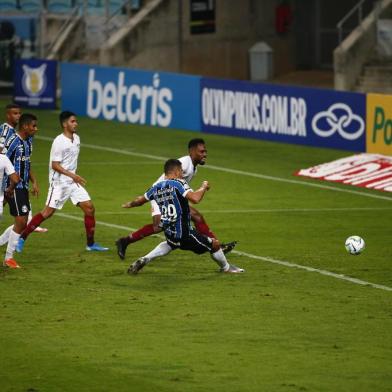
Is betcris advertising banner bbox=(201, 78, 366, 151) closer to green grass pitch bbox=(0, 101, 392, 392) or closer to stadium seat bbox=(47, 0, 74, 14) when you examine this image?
green grass pitch bbox=(0, 101, 392, 392)

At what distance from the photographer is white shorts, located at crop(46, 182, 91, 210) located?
19.5m

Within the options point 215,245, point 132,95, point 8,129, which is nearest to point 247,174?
point 132,95

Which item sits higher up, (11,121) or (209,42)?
(209,42)

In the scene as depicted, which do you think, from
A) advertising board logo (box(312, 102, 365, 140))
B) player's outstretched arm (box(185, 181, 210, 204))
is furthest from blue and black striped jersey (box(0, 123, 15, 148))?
advertising board logo (box(312, 102, 365, 140))

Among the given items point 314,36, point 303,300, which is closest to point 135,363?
point 303,300

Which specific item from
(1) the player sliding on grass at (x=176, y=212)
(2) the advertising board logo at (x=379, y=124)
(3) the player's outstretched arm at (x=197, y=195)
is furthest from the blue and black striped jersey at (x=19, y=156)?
(2) the advertising board logo at (x=379, y=124)

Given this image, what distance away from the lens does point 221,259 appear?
17734mm

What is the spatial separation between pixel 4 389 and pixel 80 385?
70 centimetres

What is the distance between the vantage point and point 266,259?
19.2 m

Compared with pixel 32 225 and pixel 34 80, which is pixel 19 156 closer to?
pixel 32 225

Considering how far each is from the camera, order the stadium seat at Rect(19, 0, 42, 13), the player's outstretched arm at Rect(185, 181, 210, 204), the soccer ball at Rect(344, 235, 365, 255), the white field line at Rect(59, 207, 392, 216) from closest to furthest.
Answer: the player's outstretched arm at Rect(185, 181, 210, 204) → the soccer ball at Rect(344, 235, 365, 255) → the white field line at Rect(59, 207, 392, 216) → the stadium seat at Rect(19, 0, 42, 13)

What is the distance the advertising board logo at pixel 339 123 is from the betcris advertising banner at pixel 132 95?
4450 mm

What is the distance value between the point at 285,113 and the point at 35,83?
427 inches

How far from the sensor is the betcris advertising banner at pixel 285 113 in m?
30.2
